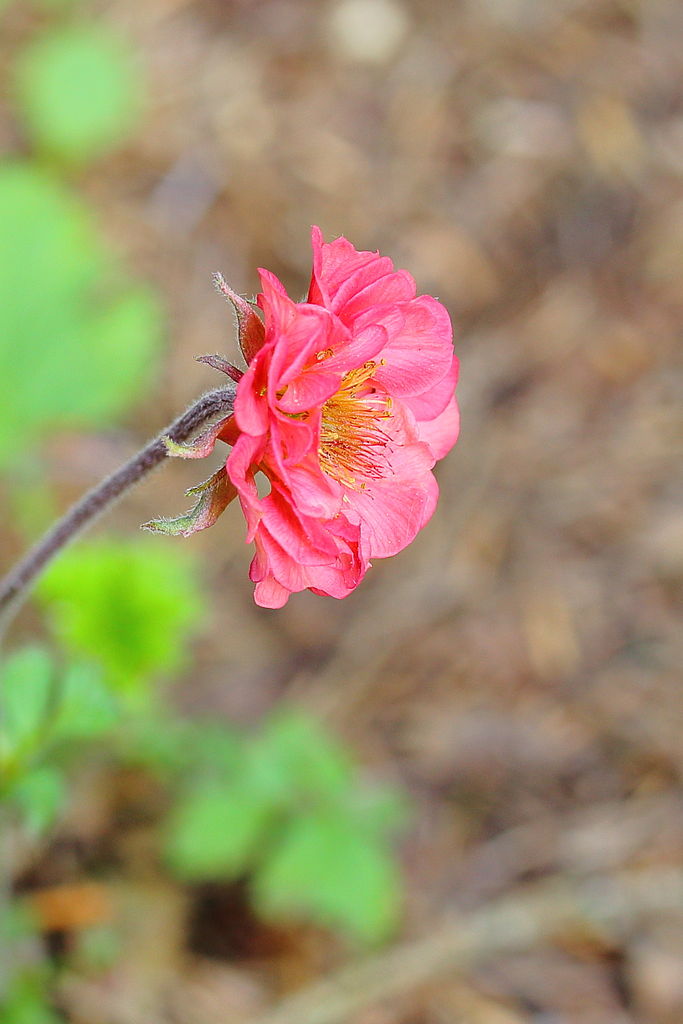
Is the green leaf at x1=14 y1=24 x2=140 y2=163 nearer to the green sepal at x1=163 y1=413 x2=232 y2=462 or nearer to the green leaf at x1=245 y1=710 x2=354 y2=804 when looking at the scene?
the green leaf at x1=245 y1=710 x2=354 y2=804

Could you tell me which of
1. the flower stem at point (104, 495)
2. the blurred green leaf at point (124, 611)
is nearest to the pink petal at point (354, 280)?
the flower stem at point (104, 495)

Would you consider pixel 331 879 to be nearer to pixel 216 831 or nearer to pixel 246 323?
pixel 216 831

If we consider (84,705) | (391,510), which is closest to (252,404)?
(391,510)

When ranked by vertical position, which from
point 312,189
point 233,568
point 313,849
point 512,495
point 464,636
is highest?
point 312,189

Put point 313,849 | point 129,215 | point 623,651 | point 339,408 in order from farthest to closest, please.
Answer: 1. point 129,215
2. point 623,651
3. point 313,849
4. point 339,408

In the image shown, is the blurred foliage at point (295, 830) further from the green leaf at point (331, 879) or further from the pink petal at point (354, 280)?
the pink petal at point (354, 280)

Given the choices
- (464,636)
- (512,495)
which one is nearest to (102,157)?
(512,495)

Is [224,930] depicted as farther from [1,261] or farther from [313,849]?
[1,261]
